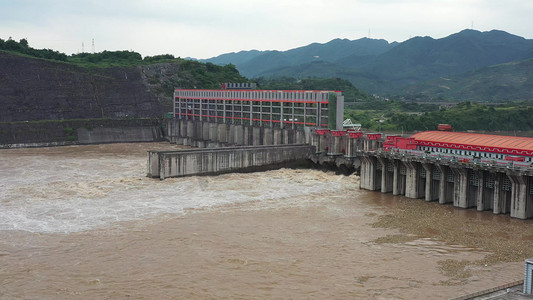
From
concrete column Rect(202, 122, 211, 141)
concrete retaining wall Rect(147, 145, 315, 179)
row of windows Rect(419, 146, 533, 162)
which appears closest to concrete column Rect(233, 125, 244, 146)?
concrete column Rect(202, 122, 211, 141)

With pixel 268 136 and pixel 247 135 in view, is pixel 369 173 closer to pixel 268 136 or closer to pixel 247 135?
pixel 268 136

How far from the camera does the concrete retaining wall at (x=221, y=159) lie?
5662 cm

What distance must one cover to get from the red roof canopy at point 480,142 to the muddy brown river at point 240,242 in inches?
221

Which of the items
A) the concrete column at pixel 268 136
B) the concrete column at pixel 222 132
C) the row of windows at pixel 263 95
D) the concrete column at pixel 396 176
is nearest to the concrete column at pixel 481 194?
the concrete column at pixel 396 176

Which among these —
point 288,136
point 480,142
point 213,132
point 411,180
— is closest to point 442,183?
point 411,180

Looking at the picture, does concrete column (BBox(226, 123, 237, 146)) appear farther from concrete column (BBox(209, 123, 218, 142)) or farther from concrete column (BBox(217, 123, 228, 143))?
concrete column (BBox(209, 123, 218, 142))

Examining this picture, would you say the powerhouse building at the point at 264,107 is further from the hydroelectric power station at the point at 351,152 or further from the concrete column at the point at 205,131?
the concrete column at the point at 205,131

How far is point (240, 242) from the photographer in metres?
35.1

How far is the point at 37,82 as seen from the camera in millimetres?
102500

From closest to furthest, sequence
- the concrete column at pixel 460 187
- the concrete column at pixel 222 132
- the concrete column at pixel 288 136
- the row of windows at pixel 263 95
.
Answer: the concrete column at pixel 460 187 → the row of windows at pixel 263 95 → the concrete column at pixel 288 136 → the concrete column at pixel 222 132

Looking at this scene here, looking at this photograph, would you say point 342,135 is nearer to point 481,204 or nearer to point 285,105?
point 285,105

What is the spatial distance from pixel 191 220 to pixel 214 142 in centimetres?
5037

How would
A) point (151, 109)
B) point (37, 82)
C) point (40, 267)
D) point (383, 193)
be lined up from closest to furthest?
point (40, 267), point (383, 193), point (37, 82), point (151, 109)

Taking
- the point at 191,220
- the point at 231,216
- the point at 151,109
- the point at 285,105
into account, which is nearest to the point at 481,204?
the point at 231,216
